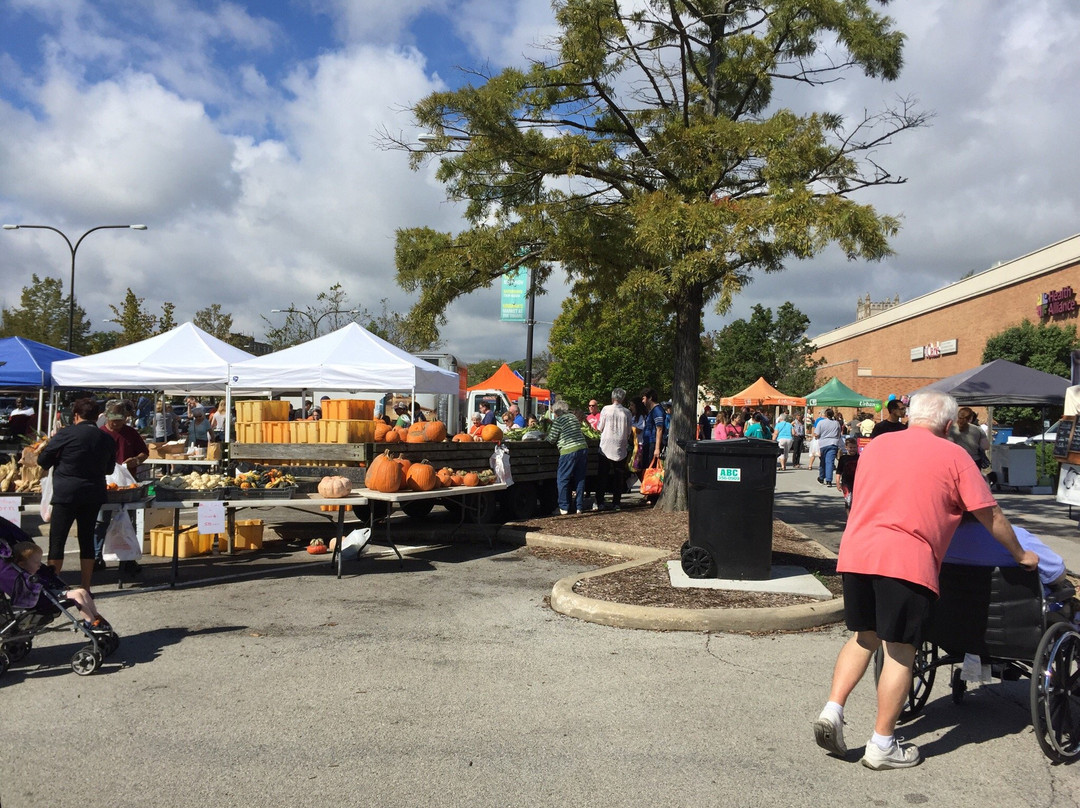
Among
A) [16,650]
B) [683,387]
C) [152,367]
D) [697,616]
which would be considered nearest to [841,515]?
[683,387]

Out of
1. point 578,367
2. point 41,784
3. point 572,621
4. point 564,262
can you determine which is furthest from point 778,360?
point 41,784

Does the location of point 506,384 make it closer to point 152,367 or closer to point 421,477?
point 152,367

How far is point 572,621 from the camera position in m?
7.24

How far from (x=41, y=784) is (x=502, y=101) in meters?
9.16

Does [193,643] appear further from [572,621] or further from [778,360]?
[778,360]

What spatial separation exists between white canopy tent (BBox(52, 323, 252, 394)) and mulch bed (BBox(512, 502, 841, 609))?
6294mm

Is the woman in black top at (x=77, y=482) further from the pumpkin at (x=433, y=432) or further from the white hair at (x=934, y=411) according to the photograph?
the white hair at (x=934, y=411)

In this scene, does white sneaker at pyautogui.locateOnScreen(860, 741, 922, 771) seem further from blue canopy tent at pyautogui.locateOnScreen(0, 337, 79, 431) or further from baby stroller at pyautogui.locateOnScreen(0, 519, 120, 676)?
blue canopy tent at pyautogui.locateOnScreen(0, 337, 79, 431)

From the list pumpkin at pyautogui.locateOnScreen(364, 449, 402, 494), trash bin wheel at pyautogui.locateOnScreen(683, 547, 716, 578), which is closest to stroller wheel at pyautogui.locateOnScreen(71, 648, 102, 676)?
pumpkin at pyautogui.locateOnScreen(364, 449, 402, 494)

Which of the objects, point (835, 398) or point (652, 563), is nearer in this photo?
point (652, 563)

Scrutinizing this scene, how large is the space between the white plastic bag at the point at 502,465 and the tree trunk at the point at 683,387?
2.53 meters

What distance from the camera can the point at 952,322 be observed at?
52.6 metres

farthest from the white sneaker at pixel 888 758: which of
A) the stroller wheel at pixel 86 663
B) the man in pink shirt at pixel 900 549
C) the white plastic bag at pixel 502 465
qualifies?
the white plastic bag at pixel 502 465

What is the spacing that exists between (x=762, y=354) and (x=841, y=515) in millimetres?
48535
